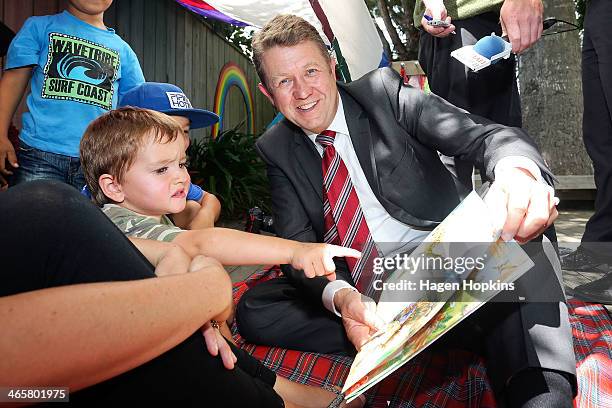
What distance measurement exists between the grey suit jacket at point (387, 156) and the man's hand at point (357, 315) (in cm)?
15

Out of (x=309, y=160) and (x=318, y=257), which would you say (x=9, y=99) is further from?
(x=318, y=257)

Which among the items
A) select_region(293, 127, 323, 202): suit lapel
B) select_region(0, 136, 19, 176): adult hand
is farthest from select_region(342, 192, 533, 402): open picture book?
select_region(0, 136, 19, 176): adult hand

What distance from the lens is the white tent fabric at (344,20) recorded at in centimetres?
435

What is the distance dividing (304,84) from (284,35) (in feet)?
0.60

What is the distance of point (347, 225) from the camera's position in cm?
180

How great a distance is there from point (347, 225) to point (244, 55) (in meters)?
6.97

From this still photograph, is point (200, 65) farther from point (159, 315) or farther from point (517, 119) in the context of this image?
point (159, 315)

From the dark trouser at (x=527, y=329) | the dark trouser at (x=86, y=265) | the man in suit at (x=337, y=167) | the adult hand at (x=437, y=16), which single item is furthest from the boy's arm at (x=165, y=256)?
the adult hand at (x=437, y=16)

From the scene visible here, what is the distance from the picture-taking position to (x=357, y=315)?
1352mm

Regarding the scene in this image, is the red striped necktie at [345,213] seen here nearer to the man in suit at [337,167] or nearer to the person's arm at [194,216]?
the man in suit at [337,167]

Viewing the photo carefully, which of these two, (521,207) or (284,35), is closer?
(521,207)

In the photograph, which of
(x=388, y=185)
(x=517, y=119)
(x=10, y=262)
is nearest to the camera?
(x=10, y=262)

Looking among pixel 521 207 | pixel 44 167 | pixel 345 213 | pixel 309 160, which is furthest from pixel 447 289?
pixel 44 167

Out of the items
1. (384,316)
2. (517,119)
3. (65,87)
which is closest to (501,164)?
(384,316)
